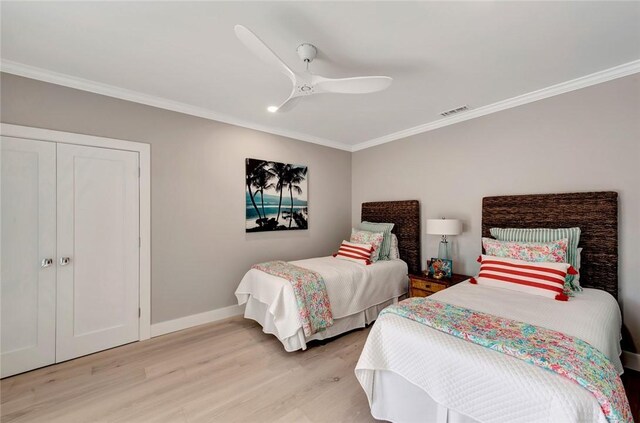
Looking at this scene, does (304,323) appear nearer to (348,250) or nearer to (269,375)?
(269,375)

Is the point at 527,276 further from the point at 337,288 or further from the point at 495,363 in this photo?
the point at 337,288

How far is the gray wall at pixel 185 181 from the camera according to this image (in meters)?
2.41

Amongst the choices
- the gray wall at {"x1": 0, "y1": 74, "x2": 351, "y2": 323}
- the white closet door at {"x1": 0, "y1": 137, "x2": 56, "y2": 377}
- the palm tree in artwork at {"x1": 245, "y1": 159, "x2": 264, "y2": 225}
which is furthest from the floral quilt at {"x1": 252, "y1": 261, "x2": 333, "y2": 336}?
the white closet door at {"x1": 0, "y1": 137, "x2": 56, "y2": 377}

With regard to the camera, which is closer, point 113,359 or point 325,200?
point 113,359

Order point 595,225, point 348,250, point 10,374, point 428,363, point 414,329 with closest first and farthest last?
1. point 428,363
2. point 414,329
3. point 10,374
4. point 595,225
5. point 348,250

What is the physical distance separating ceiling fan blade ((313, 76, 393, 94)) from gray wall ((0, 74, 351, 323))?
1843 mm

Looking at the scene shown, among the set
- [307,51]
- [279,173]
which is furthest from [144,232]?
[307,51]

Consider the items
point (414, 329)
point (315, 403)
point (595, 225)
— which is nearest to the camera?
point (414, 329)

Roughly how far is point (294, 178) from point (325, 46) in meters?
2.20

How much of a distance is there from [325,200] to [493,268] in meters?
2.60

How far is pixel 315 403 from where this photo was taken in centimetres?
189

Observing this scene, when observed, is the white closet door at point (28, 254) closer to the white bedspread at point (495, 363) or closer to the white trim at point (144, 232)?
the white trim at point (144, 232)

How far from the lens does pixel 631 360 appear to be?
2223 millimetres

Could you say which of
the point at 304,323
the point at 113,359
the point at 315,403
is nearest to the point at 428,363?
the point at 315,403
